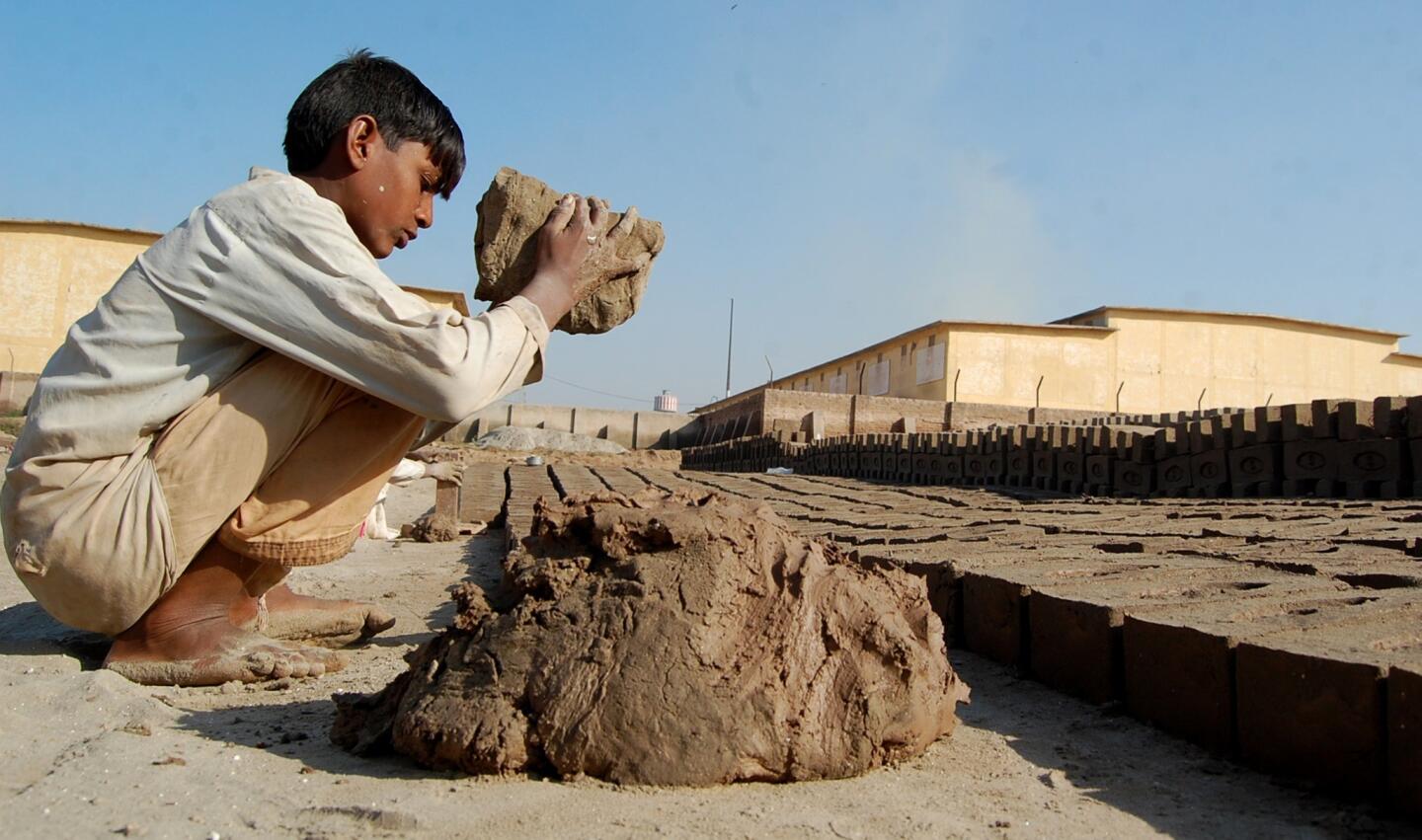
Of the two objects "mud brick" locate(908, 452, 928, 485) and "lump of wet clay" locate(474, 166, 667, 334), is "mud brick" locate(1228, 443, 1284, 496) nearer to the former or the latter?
"mud brick" locate(908, 452, 928, 485)

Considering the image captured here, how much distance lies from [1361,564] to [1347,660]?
4.70ft

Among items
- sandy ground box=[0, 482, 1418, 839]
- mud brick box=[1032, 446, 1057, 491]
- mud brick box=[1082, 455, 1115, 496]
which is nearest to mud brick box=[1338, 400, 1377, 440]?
mud brick box=[1082, 455, 1115, 496]

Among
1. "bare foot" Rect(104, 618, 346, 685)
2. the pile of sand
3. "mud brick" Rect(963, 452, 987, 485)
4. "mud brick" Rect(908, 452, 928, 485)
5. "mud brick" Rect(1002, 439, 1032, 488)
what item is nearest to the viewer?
"bare foot" Rect(104, 618, 346, 685)

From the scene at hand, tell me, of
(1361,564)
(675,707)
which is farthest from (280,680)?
(1361,564)

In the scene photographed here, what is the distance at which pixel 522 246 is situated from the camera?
2.85 metres

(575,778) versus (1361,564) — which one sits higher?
(1361,564)

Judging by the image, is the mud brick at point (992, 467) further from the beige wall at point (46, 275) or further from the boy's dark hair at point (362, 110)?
the beige wall at point (46, 275)

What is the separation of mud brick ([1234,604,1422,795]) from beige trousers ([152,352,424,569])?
6.05ft

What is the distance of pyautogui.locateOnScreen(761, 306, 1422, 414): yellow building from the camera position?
23500mm

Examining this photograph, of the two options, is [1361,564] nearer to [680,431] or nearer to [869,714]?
[869,714]

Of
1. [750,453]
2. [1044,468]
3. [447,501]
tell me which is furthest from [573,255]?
[750,453]

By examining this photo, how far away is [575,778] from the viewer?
1.72 metres

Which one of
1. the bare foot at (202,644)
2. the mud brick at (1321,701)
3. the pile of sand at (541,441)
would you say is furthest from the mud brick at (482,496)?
the pile of sand at (541,441)

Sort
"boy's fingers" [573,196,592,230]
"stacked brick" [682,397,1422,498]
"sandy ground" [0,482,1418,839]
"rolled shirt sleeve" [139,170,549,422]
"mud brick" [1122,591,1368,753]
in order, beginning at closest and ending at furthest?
"sandy ground" [0,482,1418,839] → "mud brick" [1122,591,1368,753] → "rolled shirt sleeve" [139,170,549,422] → "boy's fingers" [573,196,592,230] → "stacked brick" [682,397,1422,498]
